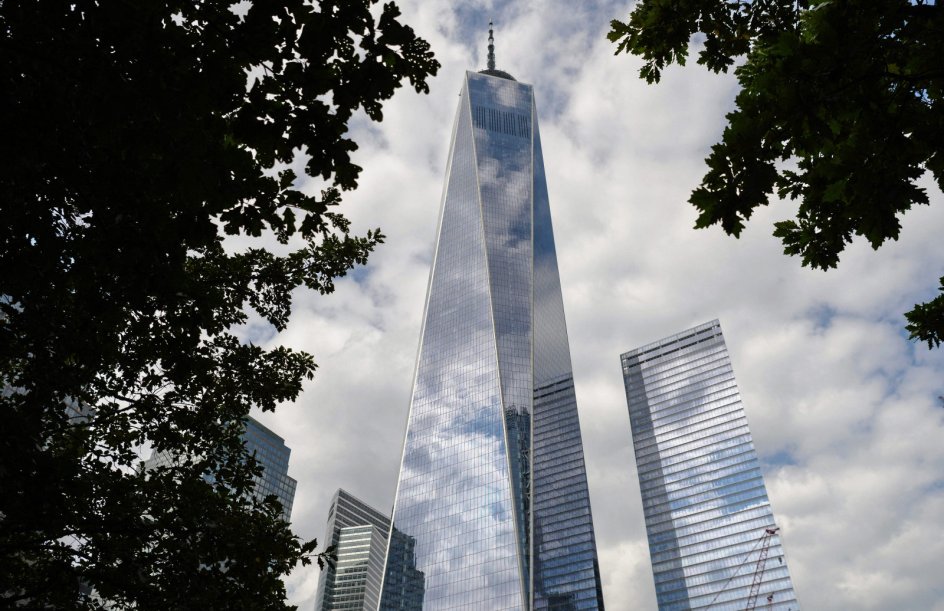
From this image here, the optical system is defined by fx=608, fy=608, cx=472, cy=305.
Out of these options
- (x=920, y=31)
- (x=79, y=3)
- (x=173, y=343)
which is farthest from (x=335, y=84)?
Answer: (x=920, y=31)

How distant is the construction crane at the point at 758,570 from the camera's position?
132375 mm

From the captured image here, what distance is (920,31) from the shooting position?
3.79 metres

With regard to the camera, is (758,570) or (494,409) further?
(758,570)

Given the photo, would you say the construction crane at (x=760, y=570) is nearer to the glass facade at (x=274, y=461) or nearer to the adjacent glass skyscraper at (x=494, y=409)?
the adjacent glass skyscraper at (x=494, y=409)

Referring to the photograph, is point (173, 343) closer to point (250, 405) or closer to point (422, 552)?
point (250, 405)

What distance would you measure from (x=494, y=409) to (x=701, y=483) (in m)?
69.4

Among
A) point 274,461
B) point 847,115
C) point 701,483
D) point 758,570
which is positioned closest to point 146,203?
point 847,115

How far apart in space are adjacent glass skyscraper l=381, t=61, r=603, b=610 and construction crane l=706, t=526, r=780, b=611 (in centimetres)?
3591

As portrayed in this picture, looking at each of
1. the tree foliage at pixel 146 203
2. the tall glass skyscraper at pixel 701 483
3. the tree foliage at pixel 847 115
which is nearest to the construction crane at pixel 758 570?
the tall glass skyscraper at pixel 701 483

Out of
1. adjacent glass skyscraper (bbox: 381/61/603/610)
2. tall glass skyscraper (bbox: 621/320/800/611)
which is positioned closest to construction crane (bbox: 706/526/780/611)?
tall glass skyscraper (bbox: 621/320/800/611)

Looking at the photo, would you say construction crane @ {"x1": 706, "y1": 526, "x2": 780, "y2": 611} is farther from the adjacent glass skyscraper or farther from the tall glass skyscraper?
the adjacent glass skyscraper

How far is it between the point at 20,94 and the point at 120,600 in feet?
17.7

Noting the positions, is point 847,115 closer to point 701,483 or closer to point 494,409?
point 494,409

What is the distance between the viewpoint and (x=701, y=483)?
15275 cm
